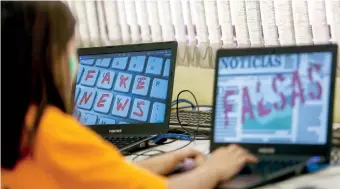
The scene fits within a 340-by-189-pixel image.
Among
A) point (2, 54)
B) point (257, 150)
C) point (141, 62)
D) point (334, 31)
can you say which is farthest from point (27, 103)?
point (334, 31)

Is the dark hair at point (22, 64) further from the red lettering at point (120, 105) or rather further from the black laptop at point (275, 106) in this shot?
the red lettering at point (120, 105)

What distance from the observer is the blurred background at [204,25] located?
5.82 ft

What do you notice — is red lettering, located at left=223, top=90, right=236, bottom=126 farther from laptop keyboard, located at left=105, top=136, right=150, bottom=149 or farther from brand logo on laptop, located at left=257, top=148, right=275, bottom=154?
laptop keyboard, located at left=105, top=136, right=150, bottom=149

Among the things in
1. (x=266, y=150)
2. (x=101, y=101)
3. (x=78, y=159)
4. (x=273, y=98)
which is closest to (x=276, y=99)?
(x=273, y=98)

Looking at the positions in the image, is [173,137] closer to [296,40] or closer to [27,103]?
[296,40]

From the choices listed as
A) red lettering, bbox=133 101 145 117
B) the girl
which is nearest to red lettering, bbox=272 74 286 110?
the girl

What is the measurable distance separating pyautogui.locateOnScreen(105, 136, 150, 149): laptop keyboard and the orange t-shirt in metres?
0.54

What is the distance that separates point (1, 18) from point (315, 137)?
684 millimetres

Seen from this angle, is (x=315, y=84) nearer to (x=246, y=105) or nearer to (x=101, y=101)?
(x=246, y=105)

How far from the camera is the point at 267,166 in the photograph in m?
1.05

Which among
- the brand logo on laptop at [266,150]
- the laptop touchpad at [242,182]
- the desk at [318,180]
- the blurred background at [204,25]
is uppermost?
the blurred background at [204,25]

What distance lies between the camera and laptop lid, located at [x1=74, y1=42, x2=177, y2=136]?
147cm

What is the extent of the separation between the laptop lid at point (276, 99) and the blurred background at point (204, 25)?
0.56 metres

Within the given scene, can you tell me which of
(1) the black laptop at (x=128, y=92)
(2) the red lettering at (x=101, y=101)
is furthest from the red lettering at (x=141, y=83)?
(2) the red lettering at (x=101, y=101)
